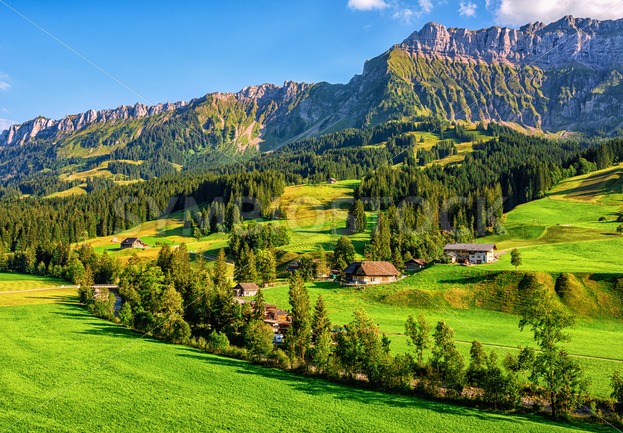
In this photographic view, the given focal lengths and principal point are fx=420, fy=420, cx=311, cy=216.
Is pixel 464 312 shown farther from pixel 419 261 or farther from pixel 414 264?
pixel 419 261

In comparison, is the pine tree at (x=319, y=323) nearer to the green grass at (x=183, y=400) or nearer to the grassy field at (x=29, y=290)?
the green grass at (x=183, y=400)

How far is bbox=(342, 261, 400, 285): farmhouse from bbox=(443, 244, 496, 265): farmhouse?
14.9m

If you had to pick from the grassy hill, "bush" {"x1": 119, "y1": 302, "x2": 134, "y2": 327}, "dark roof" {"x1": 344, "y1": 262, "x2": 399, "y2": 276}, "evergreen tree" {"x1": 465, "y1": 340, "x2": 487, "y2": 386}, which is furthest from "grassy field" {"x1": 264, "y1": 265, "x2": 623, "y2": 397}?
"bush" {"x1": 119, "y1": 302, "x2": 134, "y2": 327}

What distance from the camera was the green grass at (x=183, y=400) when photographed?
98.2 feet

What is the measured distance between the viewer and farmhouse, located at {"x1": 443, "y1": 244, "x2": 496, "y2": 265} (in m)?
91.0

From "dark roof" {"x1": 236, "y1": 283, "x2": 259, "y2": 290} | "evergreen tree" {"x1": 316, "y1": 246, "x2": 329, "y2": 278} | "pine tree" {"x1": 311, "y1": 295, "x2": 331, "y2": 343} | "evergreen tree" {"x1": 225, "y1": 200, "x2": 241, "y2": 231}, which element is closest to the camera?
"pine tree" {"x1": 311, "y1": 295, "x2": 331, "y2": 343}

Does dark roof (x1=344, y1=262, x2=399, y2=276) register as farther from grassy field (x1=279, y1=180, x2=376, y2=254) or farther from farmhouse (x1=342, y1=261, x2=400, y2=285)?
grassy field (x1=279, y1=180, x2=376, y2=254)

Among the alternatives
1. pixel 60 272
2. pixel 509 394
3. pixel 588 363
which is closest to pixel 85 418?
pixel 509 394

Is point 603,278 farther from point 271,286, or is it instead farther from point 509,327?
point 271,286

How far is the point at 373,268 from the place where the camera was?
8912 centimetres

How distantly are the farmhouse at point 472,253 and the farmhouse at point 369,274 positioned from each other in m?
14.9

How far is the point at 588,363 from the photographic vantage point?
4344cm

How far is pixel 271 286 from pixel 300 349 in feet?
152

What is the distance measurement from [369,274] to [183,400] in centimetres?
5772
